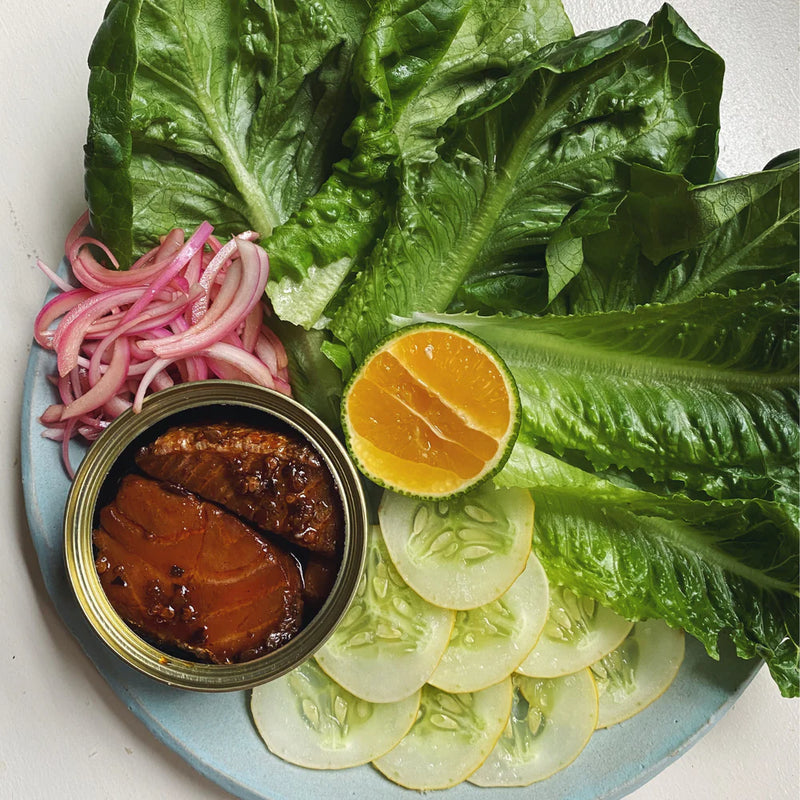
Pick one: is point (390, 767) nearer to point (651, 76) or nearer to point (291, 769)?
point (291, 769)

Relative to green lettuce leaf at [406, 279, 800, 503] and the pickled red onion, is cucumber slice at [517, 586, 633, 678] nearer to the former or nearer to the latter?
green lettuce leaf at [406, 279, 800, 503]

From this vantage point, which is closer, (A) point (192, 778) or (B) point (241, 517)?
(B) point (241, 517)

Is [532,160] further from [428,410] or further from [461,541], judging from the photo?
[461,541]

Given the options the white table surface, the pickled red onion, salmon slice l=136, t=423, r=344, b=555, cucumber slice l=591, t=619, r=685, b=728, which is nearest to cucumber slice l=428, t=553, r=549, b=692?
cucumber slice l=591, t=619, r=685, b=728

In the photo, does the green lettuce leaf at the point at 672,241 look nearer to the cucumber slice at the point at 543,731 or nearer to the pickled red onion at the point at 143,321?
the pickled red onion at the point at 143,321

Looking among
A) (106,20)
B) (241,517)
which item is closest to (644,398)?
(241,517)

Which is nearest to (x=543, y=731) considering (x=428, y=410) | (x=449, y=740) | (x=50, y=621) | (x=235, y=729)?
(x=449, y=740)

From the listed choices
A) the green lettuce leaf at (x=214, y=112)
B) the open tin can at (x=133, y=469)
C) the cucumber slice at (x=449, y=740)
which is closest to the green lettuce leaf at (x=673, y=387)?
the open tin can at (x=133, y=469)
